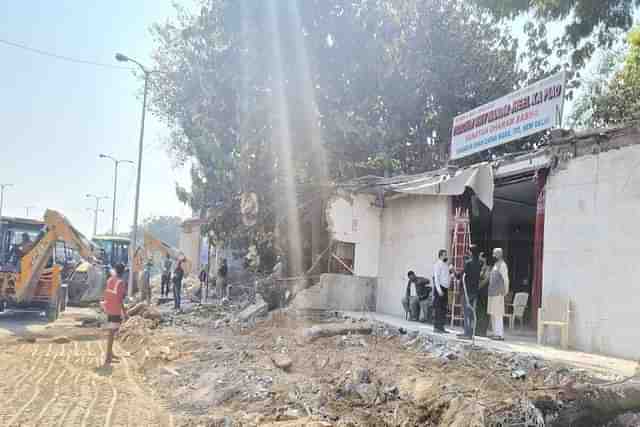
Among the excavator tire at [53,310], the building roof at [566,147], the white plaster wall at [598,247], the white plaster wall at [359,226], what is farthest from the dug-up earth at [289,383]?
Answer: the white plaster wall at [359,226]

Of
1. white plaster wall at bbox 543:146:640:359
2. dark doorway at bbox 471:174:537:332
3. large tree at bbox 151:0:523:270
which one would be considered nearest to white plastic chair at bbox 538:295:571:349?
white plaster wall at bbox 543:146:640:359

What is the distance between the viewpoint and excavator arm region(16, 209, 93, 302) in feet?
45.9

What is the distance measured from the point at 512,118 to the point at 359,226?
5263 millimetres

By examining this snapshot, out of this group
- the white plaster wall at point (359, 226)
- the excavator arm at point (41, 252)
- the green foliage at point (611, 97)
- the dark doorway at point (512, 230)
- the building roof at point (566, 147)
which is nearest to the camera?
the building roof at point (566, 147)

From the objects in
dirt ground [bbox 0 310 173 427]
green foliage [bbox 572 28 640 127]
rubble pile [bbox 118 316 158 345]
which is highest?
green foliage [bbox 572 28 640 127]

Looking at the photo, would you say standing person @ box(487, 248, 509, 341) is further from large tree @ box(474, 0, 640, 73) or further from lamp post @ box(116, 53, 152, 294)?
lamp post @ box(116, 53, 152, 294)

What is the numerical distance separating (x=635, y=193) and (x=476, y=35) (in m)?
15.9

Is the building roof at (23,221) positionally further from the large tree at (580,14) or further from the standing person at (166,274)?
the large tree at (580,14)

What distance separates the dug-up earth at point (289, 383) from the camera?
625 cm

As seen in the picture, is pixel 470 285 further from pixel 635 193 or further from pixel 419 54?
pixel 419 54

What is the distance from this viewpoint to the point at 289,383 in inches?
303

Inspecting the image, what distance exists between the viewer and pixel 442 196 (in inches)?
493

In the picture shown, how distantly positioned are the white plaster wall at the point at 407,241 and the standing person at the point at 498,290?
2732 millimetres

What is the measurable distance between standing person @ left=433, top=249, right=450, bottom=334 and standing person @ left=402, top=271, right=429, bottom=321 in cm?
165
